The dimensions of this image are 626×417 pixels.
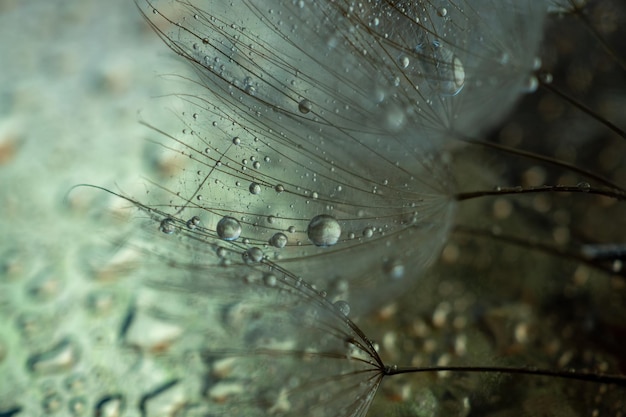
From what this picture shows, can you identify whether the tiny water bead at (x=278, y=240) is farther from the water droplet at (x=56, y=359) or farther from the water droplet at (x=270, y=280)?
the water droplet at (x=56, y=359)

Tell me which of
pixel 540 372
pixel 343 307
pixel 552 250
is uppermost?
pixel 552 250

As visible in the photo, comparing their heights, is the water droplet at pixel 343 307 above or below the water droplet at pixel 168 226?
below

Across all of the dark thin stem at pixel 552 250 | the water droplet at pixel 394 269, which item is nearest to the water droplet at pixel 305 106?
the water droplet at pixel 394 269

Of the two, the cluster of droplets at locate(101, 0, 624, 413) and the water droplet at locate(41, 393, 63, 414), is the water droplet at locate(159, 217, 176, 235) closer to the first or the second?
the cluster of droplets at locate(101, 0, 624, 413)

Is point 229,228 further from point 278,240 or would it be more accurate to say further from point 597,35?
point 597,35

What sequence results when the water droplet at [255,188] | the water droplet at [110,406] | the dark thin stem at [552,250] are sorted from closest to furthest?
the water droplet at [255,188]
the water droplet at [110,406]
the dark thin stem at [552,250]

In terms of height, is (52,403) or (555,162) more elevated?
(555,162)

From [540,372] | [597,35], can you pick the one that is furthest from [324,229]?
[597,35]
